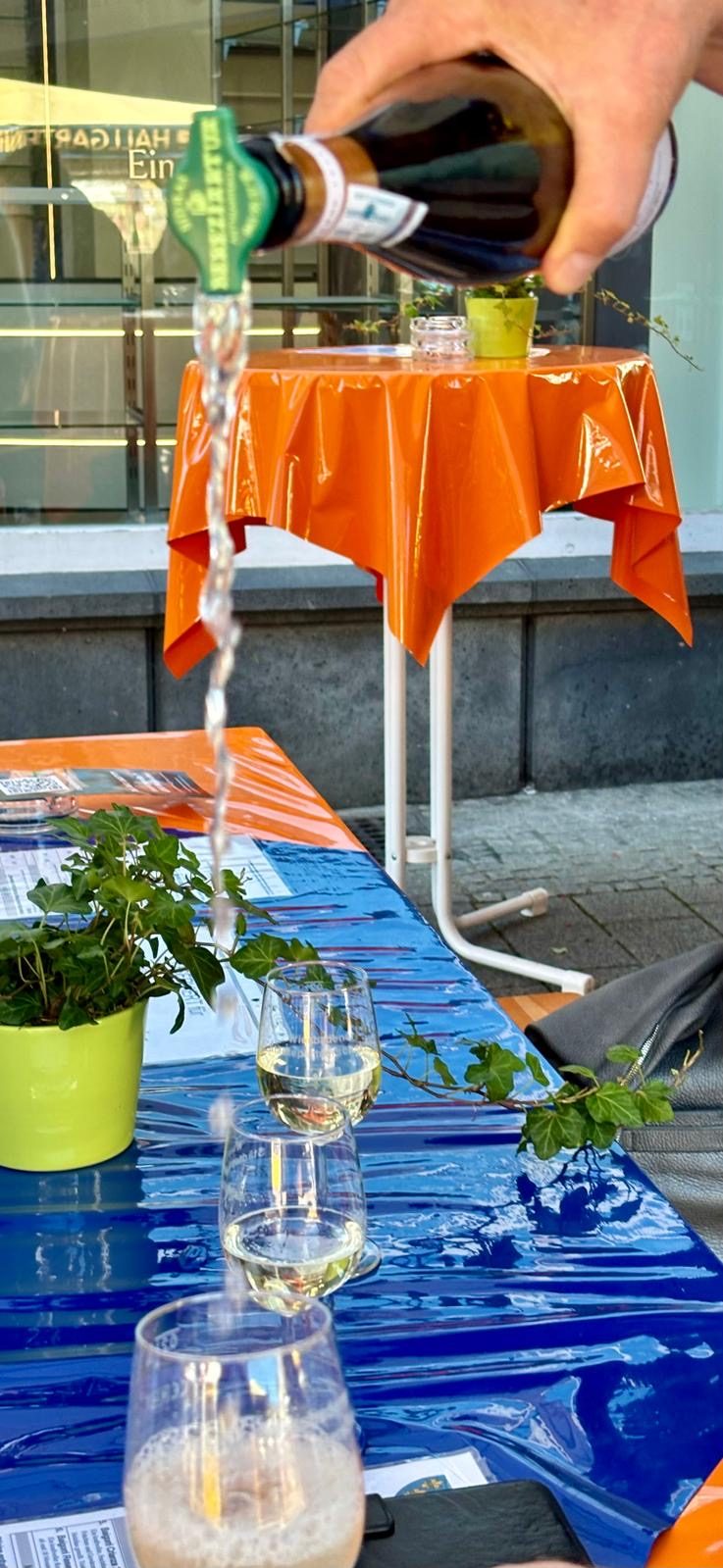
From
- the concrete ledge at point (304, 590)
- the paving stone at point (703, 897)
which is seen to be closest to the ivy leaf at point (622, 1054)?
the paving stone at point (703, 897)

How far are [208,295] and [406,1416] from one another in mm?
564

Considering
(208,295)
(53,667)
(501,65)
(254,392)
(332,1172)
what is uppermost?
(501,65)

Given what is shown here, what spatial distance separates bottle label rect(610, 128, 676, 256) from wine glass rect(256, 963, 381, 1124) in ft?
1.57

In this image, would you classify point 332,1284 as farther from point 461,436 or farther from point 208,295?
point 461,436

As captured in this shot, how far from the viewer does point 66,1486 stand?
0.85 meters

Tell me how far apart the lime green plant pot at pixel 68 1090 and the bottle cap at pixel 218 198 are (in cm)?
58

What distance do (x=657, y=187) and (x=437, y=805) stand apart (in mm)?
2578

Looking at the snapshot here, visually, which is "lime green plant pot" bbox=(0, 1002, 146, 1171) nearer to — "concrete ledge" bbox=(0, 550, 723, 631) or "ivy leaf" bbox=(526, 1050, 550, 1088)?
"ivy leaf" bbox=(526, 1050, 550, 1088)

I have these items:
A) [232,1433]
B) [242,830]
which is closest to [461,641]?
[242,830]

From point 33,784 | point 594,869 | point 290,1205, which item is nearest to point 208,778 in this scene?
point 33,784

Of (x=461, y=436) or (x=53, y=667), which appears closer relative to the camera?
(x=461, y=436)

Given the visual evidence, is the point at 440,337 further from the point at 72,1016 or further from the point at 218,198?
the point at 218,198

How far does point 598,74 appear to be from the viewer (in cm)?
84

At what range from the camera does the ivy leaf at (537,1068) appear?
1134 millimetres
